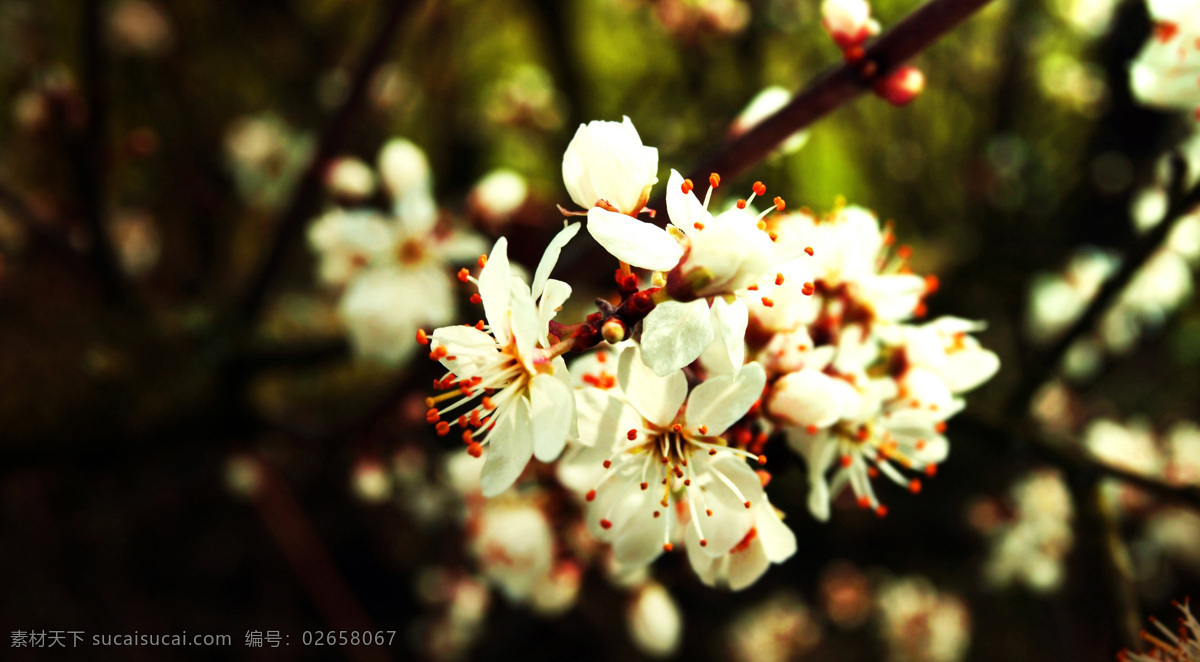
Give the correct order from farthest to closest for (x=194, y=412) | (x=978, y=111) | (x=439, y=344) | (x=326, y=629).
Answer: (x=978, y=111) → (x=326, y=629) → (x=194, y=412) → (x=439, y=344)

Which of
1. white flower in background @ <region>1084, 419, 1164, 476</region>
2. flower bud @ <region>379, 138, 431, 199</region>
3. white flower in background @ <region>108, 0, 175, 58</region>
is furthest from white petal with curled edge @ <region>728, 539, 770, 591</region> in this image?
white flower in background @ <region>108, 0, 175, 58</region>

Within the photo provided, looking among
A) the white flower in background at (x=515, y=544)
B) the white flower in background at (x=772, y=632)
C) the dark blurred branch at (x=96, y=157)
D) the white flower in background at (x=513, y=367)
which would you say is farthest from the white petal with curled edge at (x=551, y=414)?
the white flower in background at (x=772, y=632)

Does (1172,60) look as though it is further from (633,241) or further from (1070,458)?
(633,241)

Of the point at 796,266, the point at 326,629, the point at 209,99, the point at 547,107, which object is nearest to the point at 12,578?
the point at 326,629

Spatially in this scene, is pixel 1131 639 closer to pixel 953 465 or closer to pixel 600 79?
pixel 953 465

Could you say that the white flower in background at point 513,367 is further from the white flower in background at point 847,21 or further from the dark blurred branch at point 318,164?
the dark blurred branch at point 318,164

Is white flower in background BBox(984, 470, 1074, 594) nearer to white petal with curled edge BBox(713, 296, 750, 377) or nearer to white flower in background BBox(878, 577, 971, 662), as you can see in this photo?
white flower in background BBox(878, 577, 971, 662)
